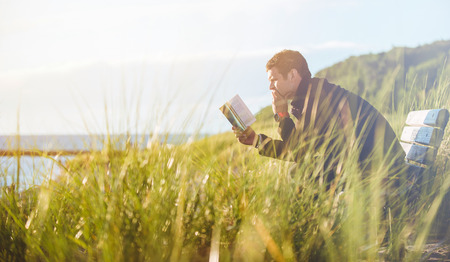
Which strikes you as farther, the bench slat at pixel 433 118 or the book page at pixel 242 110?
the bench slat at pixel 433 118

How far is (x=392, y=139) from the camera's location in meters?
3.01

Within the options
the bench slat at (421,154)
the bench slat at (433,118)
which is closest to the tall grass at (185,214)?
the bench slat at (421,154)

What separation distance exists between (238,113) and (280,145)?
409mm

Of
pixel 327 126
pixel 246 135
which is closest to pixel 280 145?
Result: pixel 246 135

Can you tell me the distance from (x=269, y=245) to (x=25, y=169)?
1.66 metres

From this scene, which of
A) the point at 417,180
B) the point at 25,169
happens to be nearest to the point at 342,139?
the point at 417,180

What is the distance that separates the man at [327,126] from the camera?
2715 millimetres

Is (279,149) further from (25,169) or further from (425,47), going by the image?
(425,47)

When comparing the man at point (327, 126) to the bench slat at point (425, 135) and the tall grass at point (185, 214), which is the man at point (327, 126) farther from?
the bench slat at point (425, 135)

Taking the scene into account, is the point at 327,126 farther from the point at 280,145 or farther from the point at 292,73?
the point at 292,73

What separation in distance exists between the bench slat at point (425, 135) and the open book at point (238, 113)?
5.62 feet

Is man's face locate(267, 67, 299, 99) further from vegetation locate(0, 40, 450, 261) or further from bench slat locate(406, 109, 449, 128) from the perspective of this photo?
bench slat locate(406, 109, 449, 128)

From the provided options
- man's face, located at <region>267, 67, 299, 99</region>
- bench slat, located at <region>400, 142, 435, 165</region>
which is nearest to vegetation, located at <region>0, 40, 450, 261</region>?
man's face, located at <region>267, 67, 299, 99</region>

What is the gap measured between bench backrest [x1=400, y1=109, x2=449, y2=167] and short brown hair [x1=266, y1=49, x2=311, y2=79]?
1.27m
